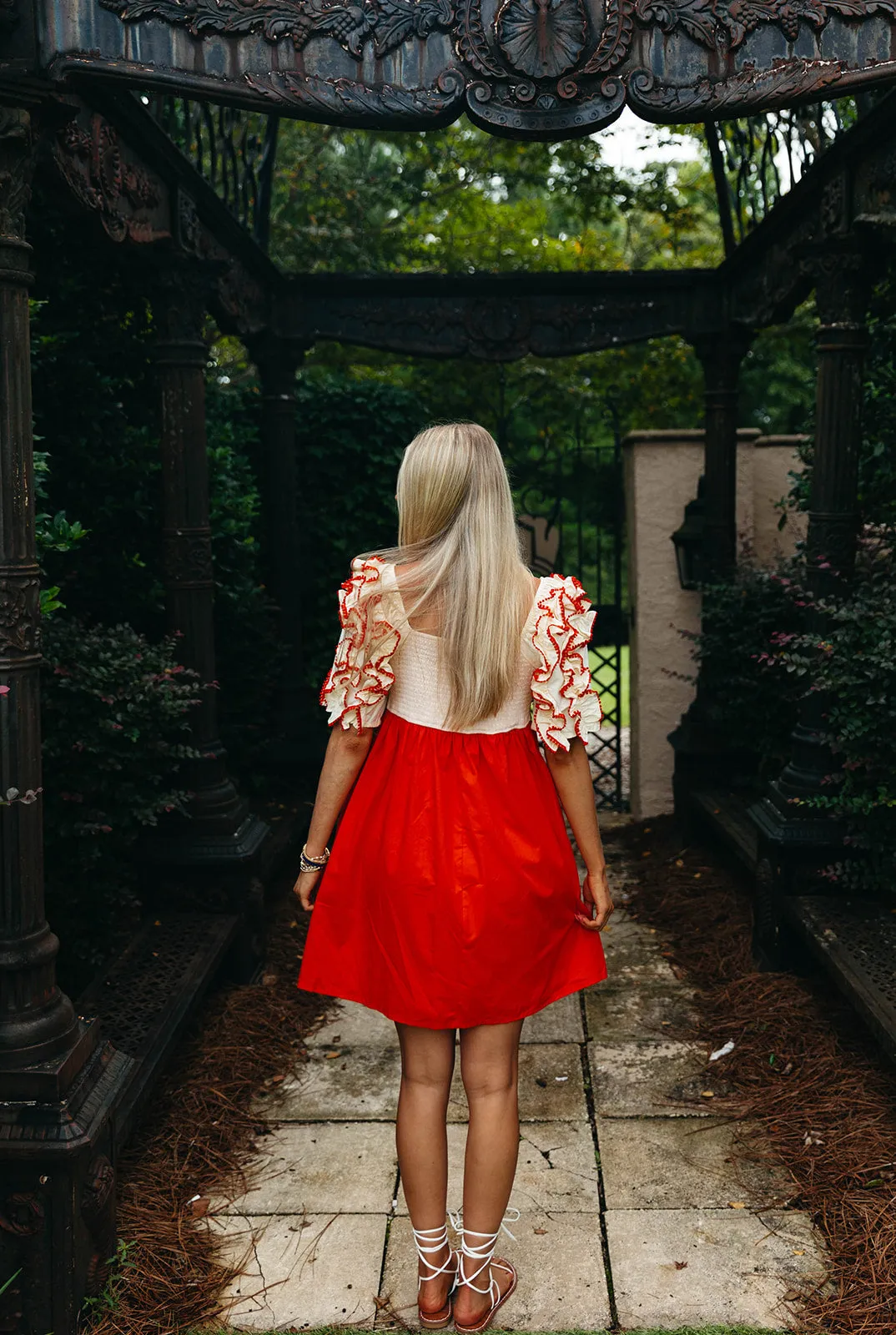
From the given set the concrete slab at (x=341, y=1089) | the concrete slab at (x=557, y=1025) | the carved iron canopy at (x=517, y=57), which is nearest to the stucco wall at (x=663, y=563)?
the concrete slab at (x=557, y=1025)

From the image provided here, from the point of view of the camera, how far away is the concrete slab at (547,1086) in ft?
12.2

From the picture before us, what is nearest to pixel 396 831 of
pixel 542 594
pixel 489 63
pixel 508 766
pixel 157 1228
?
pixel 508 766

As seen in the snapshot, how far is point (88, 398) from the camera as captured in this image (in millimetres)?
4559

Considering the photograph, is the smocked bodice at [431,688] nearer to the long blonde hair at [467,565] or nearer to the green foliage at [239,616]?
the long blonde hair at [467,565]

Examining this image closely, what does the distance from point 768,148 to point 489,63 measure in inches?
118

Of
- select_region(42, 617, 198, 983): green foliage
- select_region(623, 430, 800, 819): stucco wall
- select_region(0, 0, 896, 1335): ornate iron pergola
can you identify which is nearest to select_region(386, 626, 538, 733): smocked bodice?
select_region(0, 0, 896, 1335): ornate iron pergola

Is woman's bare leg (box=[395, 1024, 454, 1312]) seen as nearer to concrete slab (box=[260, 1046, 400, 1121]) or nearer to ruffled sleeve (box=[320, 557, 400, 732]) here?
ruffled sleeve (box=[320, 557, 400, 732])

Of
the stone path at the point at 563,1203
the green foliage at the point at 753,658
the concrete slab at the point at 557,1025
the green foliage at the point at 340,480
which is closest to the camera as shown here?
the stone path at the point at 563,1203

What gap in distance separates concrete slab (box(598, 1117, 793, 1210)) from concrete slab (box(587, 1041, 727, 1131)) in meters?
0.07

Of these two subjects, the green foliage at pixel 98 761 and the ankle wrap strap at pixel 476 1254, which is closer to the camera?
the ankle wrap strap at pixel 476 1254

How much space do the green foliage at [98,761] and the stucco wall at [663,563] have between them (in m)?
3.92

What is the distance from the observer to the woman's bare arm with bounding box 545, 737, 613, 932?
2.67 meters

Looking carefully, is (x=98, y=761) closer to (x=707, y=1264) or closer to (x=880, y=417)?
(x=707, y=1264)

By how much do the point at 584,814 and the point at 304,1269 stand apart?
1354 mm
